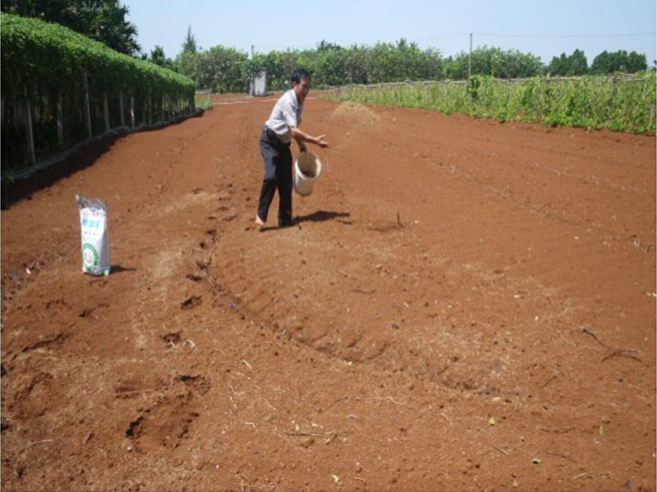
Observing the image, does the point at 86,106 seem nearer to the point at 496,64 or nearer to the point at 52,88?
the point at 52,88

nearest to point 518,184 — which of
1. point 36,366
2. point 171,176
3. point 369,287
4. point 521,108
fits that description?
point 369,287

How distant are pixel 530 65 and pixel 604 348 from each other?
8590 centimetres

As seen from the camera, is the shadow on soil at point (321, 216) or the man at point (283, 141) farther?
the shadow on soil at point (321, 216)

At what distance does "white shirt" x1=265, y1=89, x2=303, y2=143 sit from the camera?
6500mm

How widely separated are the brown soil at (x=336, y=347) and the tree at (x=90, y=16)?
19.7 m

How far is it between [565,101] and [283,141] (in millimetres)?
14057

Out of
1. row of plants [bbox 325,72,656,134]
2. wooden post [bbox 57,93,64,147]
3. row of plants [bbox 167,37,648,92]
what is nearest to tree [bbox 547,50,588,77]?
row of plants [bbox 167,37,648,92]

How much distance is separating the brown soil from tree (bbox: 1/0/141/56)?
775 inches

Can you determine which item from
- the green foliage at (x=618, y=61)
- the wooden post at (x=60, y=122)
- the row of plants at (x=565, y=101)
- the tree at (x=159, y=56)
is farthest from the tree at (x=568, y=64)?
the wooden post at (x=60, y=122)

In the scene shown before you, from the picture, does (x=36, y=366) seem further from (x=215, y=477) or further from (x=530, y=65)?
(x=530, y=65)

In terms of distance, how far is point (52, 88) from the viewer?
12.6m

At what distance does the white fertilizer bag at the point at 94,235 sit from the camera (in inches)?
206

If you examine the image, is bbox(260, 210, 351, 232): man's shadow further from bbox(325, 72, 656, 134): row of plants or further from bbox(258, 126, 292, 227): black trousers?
bbox(325, 72, 656, 134): row of plants

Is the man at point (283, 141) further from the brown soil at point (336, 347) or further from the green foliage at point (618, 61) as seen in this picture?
the green foliage at point (618, 61)
